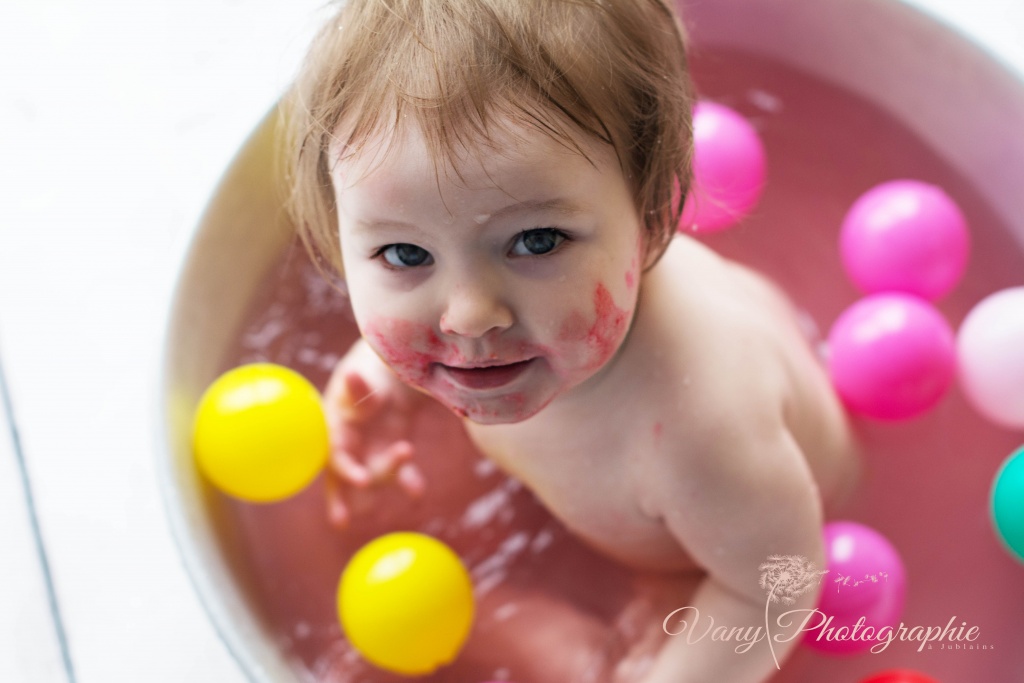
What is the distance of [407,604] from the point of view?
2.71ft

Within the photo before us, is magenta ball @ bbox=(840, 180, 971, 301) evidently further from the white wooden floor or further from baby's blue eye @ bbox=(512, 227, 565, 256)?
baby's blue eye @ bbox=(512, 227, 565, 256)

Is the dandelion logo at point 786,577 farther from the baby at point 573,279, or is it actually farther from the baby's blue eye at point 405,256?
the baby's blue eye at point 405,256

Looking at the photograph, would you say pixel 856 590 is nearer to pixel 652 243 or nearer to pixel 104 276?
pixel 652 243

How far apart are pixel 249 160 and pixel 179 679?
49cm

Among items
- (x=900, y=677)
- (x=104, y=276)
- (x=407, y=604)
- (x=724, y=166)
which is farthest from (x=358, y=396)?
(x=900, y=677)

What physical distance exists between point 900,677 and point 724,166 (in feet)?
1.66

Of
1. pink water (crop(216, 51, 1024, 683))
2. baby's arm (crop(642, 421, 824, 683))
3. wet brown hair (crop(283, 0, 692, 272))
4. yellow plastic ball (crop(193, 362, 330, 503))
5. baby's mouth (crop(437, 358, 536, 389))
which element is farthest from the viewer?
pink water (crop(216, 51, 1024, 683))

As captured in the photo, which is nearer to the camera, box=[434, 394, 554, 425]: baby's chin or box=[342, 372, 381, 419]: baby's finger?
box=[434, 394, 554, 425]: baby's chin

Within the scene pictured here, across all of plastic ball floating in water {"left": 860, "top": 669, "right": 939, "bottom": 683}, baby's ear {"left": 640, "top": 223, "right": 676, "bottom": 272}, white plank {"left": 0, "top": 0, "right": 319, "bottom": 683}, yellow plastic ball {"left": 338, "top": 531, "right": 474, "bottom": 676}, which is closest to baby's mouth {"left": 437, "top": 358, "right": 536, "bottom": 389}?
baby's ear {"left": 640, "top": 223, "right": 676, "bottom": 272}

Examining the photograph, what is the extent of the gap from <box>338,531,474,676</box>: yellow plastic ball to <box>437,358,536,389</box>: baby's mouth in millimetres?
248

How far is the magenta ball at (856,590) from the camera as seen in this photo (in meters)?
0.88

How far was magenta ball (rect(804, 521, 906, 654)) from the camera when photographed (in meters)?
0.88

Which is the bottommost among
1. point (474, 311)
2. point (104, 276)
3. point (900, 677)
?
point (900, 677)

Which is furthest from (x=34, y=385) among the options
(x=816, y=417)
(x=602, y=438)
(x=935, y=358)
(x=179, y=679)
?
(x=935, y=358)
